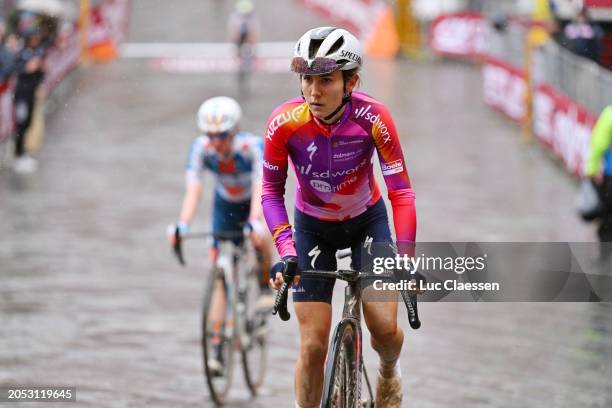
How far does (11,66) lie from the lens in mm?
20031

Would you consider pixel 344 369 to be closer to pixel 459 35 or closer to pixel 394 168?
pixel 394 168

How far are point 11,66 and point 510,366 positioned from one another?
40.4 feet

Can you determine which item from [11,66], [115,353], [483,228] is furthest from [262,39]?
[115,353]

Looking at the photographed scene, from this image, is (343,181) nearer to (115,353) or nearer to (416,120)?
(115,353)

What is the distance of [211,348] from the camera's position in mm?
9453

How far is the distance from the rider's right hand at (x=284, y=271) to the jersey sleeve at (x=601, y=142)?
19.4 ft

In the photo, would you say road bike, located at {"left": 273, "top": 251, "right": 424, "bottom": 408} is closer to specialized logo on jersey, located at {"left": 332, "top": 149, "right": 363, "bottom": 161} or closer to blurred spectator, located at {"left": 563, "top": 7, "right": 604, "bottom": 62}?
specialized logo on jersey, located at {"left": 332, "top": 149, "right": 363, "bottom": 161}

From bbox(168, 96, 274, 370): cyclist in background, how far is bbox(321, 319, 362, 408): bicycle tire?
8.62 feet

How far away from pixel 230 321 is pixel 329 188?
3074 millimetres

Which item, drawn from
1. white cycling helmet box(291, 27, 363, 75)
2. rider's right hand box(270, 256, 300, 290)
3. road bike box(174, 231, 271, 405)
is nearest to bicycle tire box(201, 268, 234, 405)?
road bike box(174, 231, 271, 405)

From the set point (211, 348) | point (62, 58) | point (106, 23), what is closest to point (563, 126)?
point (211, 348)

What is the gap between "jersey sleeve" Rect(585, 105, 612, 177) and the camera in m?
11.4

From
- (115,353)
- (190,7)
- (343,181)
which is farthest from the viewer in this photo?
(190,7)

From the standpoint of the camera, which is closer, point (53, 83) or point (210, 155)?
point (210, 155)
